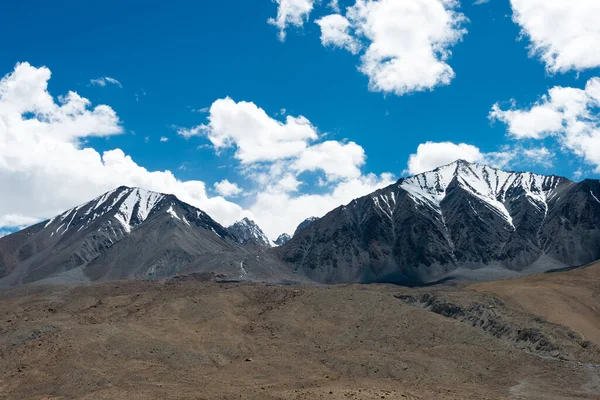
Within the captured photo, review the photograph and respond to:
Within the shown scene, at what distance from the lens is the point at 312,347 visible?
6188 cm

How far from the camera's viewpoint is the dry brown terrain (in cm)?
4794

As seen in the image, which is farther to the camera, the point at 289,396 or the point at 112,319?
the point at 112,319

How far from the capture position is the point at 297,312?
72.0 m

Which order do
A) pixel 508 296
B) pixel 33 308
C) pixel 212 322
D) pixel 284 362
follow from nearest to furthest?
pixel 284 362 < pixel 212 322 < pixel 508 296 < pixel 33 308

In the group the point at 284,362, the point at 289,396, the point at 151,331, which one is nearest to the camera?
the point at 289,396

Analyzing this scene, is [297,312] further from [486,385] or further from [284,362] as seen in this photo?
[486,385]

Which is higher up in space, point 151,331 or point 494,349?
point 151,331

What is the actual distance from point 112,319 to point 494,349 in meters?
42.7

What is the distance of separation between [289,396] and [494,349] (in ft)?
84.8

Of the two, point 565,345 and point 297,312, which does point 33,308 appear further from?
point 565,345

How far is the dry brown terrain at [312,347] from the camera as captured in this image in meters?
47.9

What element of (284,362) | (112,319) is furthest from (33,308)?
(284,362)

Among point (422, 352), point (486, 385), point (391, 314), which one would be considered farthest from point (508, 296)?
point (486, 385)

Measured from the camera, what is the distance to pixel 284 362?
56.1 meters
